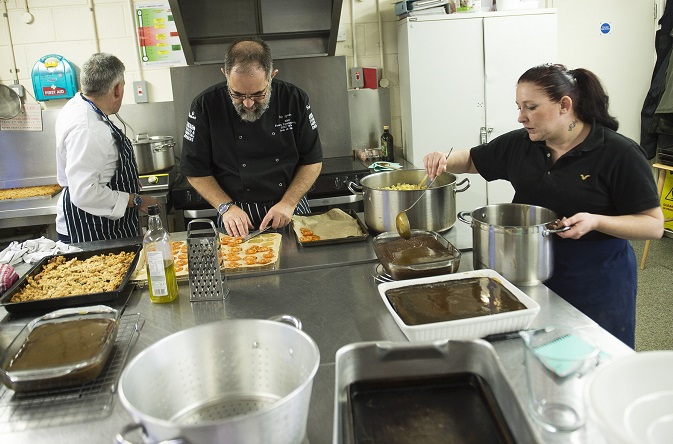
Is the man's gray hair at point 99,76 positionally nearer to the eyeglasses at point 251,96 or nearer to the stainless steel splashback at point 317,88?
the eyeglasses at point 251,96

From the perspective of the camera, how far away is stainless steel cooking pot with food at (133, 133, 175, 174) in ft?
13.6

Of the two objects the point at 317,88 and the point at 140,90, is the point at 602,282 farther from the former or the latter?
the point at 140,90

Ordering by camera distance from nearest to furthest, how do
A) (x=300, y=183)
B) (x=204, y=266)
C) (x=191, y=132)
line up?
(x=204, y=266), (x=191, y=132), (x=300, y=183)

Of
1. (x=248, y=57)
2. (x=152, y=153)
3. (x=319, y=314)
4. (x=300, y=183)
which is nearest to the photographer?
(x=319, y=314)

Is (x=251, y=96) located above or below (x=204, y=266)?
above

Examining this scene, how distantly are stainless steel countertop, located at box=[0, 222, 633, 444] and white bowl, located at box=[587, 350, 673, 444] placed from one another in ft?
0.68

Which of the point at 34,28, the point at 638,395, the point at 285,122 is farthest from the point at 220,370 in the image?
the point at 34,28

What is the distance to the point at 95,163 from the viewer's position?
9.32ft

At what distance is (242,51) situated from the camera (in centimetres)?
248

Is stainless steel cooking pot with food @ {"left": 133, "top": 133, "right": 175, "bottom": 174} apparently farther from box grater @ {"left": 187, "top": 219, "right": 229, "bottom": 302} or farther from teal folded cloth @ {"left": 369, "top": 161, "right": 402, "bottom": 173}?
box grater @ {"left": 187, "top": 219, "right": 229, "bottom": 302}

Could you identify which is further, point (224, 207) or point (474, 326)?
point (224, 207)

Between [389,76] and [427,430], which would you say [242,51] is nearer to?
[427,430]

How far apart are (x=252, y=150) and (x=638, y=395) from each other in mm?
2238

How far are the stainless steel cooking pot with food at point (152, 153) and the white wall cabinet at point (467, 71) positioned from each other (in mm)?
1910
